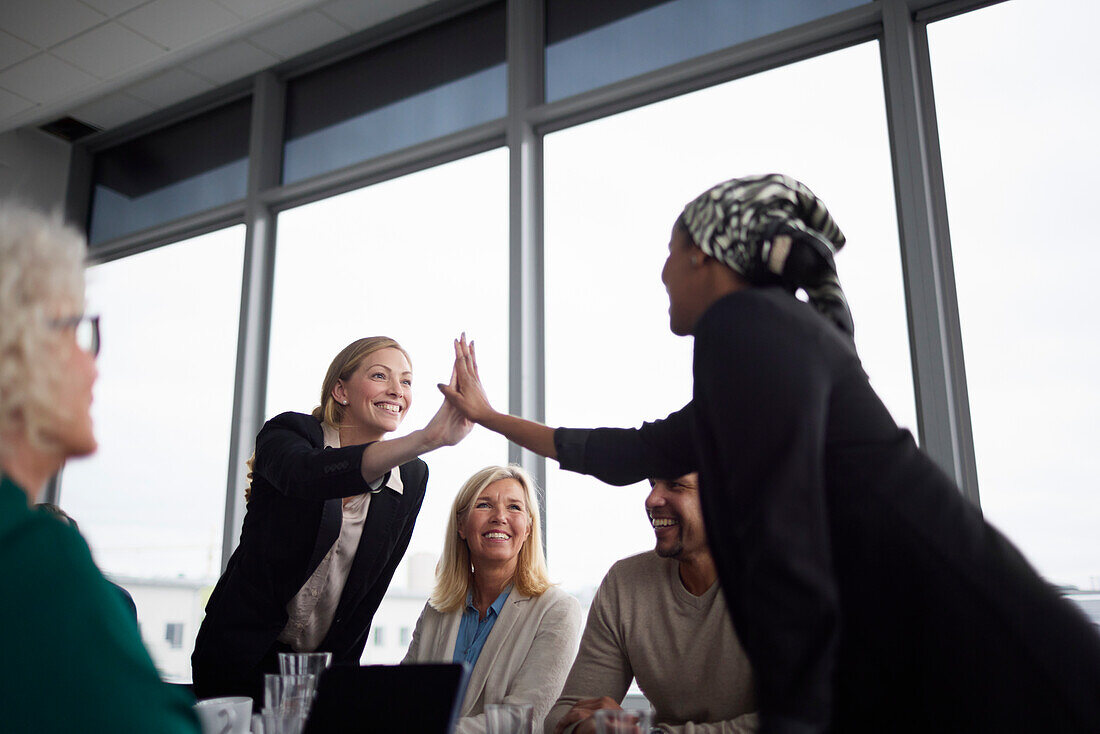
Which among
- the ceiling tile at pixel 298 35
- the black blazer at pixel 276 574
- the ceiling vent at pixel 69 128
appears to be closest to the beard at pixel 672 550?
the black blazer at pixel 276 574

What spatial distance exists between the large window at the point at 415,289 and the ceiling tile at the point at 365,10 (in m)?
0.78

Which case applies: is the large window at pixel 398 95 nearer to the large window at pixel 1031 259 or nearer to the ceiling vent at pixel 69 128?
the ceiling vent at pixel 69 128

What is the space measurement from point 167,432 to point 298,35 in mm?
2154

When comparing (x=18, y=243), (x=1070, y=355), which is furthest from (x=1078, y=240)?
(x=18, y=243)

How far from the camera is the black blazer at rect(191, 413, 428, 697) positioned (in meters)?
2.18

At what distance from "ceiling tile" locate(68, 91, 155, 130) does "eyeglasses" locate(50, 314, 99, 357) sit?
178 inches

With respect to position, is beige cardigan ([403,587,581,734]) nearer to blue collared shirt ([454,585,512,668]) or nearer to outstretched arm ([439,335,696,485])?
blue collared shirt ([454,585,512,668])

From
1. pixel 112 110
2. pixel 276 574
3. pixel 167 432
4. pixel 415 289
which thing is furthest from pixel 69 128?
pixel 276 574

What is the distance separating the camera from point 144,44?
3.96 meters

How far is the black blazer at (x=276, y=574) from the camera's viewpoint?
2180 millimetres

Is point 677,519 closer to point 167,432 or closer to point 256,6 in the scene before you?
point 256,6

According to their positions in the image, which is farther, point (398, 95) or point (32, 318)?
point (398, 95)

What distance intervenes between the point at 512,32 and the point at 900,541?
340cm

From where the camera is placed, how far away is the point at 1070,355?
2.65m
